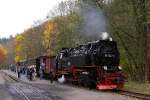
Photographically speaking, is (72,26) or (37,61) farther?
(37,61)

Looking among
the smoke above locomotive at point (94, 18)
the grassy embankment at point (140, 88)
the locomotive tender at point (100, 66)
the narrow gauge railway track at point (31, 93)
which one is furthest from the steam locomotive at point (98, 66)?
the narrow gauge railway track at point (31, 93)

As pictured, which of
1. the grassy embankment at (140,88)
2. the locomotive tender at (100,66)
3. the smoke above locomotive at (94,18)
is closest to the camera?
the grassy embankment at (140,88)

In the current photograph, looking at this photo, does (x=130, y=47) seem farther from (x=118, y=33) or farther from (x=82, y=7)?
(x=82, y=7)

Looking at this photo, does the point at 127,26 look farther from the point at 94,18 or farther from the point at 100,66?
the point at 100,66

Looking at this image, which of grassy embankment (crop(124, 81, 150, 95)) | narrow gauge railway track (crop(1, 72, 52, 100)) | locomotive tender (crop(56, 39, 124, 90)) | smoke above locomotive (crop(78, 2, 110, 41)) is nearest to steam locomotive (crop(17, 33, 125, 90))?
locomotive tender (crop(56, 39, 124, 90))

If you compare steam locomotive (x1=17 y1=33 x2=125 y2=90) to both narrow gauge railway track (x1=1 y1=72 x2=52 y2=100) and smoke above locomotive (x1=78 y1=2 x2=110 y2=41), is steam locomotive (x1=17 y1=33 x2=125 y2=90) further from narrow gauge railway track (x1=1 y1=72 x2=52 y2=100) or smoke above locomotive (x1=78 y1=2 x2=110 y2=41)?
narrow gauge railway track (x1=1 y1=72 x2=52 y2=100)

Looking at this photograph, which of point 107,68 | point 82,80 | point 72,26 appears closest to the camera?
point 107,68

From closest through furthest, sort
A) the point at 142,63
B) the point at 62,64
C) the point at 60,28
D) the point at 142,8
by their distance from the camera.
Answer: the point at 142,8
the point at 142,63
the point at 62,64
the point at 60,28

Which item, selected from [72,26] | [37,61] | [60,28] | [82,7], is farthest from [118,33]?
[60,28]

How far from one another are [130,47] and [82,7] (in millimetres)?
5775

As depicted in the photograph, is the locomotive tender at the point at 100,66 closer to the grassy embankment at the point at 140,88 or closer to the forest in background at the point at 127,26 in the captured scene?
the grassy embankment at the point at 140,88

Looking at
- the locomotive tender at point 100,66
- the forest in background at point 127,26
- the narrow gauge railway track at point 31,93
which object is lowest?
the narrow gauge railway track at point 31,93

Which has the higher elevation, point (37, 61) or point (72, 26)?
point (72, 26)

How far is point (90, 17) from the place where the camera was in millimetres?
36875
